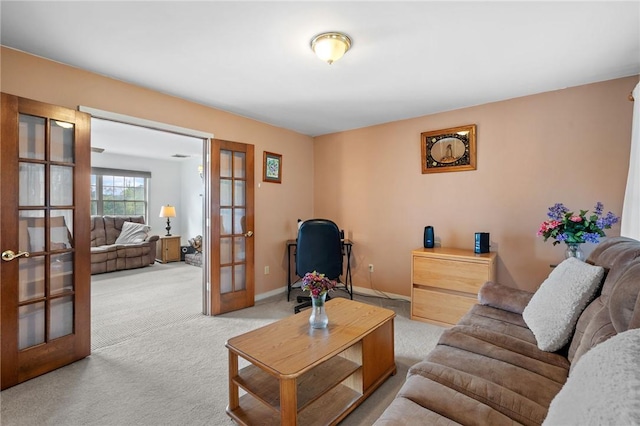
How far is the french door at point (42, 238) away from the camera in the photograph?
1.93m

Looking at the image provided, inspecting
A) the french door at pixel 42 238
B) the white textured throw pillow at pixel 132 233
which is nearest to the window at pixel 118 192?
the white textured throw pillow at pixel 132 233

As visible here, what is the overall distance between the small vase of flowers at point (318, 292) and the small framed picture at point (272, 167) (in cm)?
238

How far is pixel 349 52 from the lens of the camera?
211 cm

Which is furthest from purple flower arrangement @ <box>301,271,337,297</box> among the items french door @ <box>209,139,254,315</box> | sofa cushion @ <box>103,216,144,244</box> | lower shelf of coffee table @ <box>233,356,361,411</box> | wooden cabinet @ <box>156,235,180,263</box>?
sofa cushion @ <box>103,216,144,244</box>

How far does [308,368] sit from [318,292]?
1.59 ft

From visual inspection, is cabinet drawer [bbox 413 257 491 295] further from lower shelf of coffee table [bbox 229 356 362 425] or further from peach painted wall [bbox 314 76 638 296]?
lower shelf of coffee table [bbox 229 356 362 425]

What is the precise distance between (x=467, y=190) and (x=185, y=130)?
321 centimetres

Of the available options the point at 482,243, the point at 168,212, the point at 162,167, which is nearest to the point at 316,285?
the point at 482,243

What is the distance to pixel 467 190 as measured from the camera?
10.7 ft

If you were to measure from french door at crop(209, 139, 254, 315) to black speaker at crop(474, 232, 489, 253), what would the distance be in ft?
8.51

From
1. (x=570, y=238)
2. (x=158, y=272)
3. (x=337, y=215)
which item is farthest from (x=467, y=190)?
(x=158, y=272)

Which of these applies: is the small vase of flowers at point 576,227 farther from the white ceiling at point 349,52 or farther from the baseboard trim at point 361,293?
the baseboard trim at point 361,293

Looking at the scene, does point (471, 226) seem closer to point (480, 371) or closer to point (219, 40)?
point (480, 371)

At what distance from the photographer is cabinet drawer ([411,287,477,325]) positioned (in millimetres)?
2811
